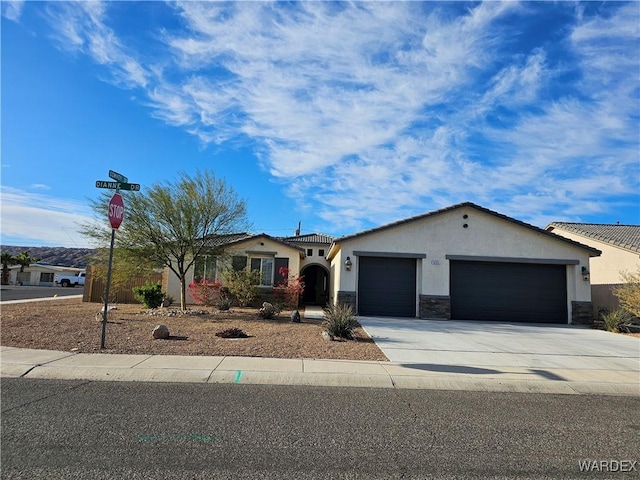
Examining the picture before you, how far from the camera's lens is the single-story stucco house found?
61.1ft

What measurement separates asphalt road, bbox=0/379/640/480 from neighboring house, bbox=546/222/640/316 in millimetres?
17264

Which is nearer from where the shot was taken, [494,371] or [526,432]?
[526,432]

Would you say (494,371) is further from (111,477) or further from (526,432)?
(111,477)

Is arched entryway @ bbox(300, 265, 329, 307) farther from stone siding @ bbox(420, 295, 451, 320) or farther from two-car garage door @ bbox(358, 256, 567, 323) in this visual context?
stone siding @ bbox(420, 295, 451, 320)

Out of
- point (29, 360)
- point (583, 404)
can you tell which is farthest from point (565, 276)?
point (29, 360)

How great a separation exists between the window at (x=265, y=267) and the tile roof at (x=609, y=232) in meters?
18.0

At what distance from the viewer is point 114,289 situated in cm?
2272

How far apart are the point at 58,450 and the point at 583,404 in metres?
7.00

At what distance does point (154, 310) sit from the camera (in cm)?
1766

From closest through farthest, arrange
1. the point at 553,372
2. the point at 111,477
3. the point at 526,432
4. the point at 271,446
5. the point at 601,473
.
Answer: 1. the point at 111,477
2. the point at 601,473
3. the point at 271,446
4. the point at 526,432
5. the point at 553,372

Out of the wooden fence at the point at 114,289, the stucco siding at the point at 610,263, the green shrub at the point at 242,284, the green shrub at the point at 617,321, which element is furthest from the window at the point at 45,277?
the green shrub at the point at 617,321

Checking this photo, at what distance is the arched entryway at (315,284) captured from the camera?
28047mm

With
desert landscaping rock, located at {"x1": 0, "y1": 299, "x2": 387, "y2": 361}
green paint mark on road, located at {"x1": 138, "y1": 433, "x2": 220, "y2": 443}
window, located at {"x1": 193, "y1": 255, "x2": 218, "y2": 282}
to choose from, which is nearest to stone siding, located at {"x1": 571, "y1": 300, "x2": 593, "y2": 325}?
desert landscaping rock, located at {"x1": 0, "y1": 299, "x2": 387, "y2": 361}

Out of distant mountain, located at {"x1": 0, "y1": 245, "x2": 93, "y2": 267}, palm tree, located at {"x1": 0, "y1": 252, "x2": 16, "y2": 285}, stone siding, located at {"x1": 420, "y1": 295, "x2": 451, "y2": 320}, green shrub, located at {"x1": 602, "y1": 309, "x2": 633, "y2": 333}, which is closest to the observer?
green shrub, located at {"x1": 602, "y1": 309, "x2": 633, "y2": 333}
